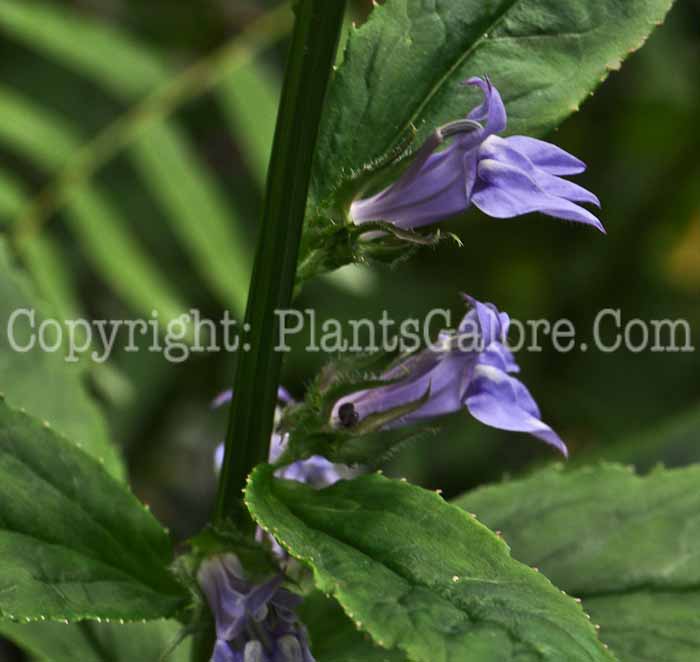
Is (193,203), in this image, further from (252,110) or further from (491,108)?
(491,108)

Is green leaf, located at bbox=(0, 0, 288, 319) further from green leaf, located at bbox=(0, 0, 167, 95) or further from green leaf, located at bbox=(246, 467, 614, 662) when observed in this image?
green leaf, located at bbox=(246, 467, 614, 662)

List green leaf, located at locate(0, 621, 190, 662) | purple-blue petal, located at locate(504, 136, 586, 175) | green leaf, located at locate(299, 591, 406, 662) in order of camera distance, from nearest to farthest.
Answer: purple-blue petal, located at locate(504, 136, 586, 175) < green leaf, located at locate(299, 591, 406, 662) < green leaf, located at locate(0, 621, 190, 662)

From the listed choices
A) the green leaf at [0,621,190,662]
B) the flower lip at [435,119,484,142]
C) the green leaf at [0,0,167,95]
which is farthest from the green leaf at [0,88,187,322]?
the flower lip at [435,119,484,142]

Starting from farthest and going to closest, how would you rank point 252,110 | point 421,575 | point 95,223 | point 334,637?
point 252,110 → point 95,223 → point 334,637 → point 421,575

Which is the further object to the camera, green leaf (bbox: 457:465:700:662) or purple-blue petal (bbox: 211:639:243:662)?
green leaf (bbox: 457:465:700:662)

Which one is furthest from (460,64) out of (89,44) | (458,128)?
(89,44)

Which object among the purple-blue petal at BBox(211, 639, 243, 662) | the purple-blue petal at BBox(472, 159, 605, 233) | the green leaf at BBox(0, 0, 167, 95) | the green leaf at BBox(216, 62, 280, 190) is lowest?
the purple-blue petal at BBox(211, 639, 243, 662)

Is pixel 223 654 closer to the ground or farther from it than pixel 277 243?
closer to the ground
